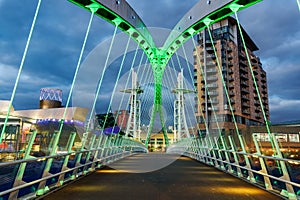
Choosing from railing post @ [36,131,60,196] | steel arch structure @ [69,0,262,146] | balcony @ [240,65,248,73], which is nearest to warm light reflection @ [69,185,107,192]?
railing post @ [36,131,60,196]

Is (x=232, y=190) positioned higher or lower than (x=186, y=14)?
lower

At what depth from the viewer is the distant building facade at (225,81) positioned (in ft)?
185

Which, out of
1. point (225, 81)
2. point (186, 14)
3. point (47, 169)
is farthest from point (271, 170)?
point (225, 81)

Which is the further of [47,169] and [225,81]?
[225,81]

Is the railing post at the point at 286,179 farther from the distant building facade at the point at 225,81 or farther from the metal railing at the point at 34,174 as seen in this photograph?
the distant building facade at the point at 225,81

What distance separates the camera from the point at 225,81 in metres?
58.0

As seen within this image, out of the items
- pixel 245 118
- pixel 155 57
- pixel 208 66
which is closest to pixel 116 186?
pixel 155 57

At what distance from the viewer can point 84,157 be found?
8.52m

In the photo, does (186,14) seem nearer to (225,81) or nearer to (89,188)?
(89,188)

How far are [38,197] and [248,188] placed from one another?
169 inches

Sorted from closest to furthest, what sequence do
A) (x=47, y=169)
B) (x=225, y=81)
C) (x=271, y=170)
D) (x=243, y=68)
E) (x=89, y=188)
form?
(x=47, y=169), (x=271, y=170), (x=89, y=188), (x=225, y=81), (x=243, y=68)

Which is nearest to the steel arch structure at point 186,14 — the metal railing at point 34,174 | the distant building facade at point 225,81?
the metal railing at point 34,174

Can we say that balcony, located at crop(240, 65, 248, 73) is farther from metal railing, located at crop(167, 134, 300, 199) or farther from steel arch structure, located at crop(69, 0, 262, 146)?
metal railing, located at crop(167, 134, 300, 199)

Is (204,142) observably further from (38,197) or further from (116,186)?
(38,197)
